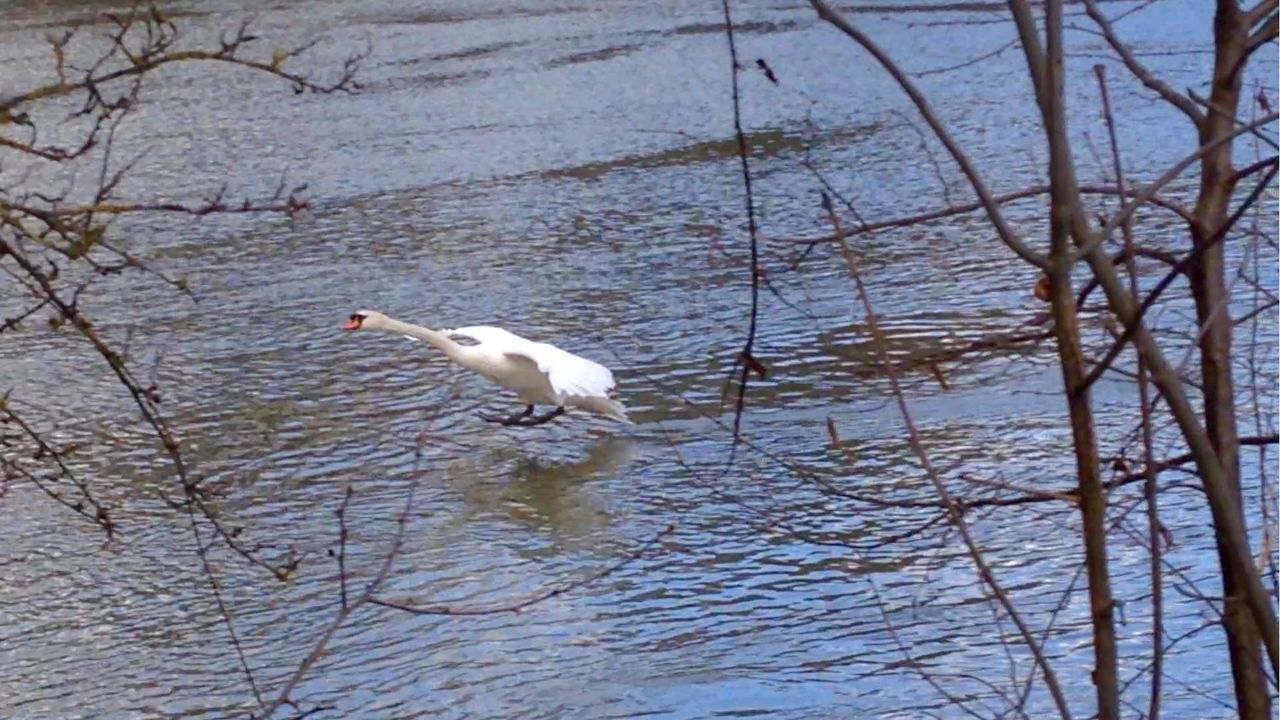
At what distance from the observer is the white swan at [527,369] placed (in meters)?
6.55

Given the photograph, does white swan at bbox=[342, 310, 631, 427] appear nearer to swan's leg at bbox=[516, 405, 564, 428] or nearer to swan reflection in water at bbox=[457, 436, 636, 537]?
swan's leg at bbox=[516, 405, 564, 428]

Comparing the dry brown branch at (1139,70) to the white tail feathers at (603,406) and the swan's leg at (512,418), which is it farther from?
the swan's leg at (512,418)

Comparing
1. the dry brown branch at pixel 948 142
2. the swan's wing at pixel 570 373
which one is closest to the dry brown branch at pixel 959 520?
the dry brown branch at pixel 948 142

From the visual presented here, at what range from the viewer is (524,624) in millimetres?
5141

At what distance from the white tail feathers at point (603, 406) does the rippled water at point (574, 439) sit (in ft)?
0.41

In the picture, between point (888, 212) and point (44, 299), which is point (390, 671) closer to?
point (44, 299)

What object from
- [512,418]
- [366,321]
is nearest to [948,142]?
[512,418]

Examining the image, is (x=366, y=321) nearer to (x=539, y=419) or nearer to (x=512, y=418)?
(x=512, y=418)

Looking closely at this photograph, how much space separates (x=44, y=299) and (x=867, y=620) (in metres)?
2.78

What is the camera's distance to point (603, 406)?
6590mm

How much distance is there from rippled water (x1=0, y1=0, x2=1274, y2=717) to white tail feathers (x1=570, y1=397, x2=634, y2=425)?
4.9 inches

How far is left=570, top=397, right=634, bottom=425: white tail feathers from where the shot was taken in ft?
21.5

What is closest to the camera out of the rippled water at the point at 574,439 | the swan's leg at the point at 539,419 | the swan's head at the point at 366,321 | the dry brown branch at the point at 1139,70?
the dry brown branch at the point at 1139,70

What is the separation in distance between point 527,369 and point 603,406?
0.34 metres
